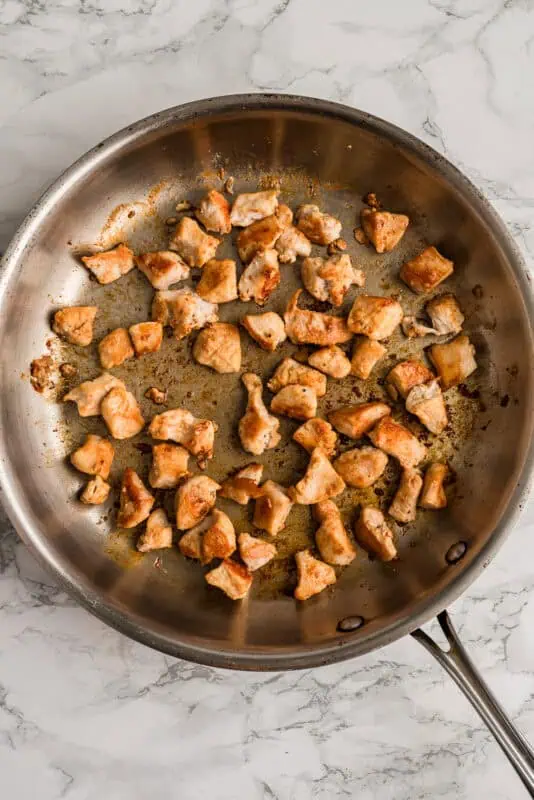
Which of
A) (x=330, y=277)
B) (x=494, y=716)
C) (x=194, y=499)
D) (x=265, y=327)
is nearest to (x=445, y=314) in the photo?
(x=330, y=277)

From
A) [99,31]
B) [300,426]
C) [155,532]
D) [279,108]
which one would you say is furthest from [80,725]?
[99,31]

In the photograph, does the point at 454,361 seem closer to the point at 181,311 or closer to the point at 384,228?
the point at 384,228

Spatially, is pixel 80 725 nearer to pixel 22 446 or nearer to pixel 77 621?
pixel 77 621

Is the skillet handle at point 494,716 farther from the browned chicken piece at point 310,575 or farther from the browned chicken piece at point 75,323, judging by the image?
the browned chicken piece at point 75,323

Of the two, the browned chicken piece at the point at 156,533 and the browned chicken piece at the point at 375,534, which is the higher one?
the browned chicken piece at the point at 375,534

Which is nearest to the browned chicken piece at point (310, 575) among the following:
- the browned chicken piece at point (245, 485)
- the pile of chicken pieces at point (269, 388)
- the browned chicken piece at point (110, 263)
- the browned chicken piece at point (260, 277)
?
the pile of chicken pieces at point (269, 388)
